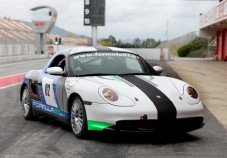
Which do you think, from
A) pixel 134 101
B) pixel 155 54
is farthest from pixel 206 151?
pixel 155 54

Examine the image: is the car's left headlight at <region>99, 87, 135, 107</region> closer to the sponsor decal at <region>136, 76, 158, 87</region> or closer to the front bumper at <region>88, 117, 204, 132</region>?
the front bumper at <region>88, 117, 204, 132</region>

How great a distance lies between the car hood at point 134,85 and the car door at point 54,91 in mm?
511

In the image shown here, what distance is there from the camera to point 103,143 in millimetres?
6980

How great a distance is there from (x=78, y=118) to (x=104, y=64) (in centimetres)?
115

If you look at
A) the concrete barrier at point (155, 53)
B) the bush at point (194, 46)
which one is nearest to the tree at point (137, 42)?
the bush at point (194, 46)

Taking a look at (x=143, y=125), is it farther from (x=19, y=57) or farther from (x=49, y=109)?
(x=19, y=57)

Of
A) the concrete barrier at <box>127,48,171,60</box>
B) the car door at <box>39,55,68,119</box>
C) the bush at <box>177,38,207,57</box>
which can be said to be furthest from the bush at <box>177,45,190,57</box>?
the car door at <box>39,55,68,119</box>

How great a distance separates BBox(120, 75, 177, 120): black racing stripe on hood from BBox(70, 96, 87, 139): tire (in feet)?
2.73

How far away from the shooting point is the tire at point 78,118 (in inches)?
280

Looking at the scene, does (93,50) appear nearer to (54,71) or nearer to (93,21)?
(54,71)

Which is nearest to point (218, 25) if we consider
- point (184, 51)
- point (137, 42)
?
point (184, 51)

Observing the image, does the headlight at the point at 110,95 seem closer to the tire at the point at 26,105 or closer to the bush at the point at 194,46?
the tire at the point at 26,105

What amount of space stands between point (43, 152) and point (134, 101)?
1.38m

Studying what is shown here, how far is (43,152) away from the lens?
643 cm
